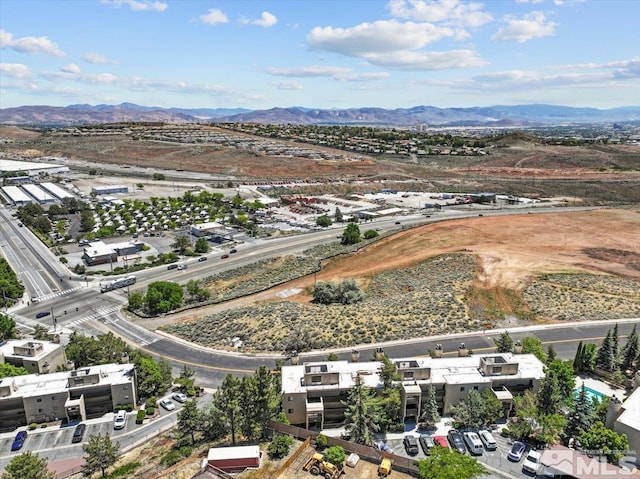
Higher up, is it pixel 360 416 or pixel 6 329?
pixel 360 416

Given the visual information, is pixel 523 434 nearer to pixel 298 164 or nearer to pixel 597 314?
pixel 597 314

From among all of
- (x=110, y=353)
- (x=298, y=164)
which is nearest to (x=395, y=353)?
(x=110, y=353)

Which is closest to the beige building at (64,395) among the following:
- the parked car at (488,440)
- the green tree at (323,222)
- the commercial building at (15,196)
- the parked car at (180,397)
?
the parked car at (180,397)

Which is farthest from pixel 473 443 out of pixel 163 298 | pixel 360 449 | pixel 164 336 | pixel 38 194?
pixel 38 194

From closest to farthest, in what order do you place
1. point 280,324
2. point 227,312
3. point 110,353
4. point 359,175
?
point 110,353 → point 280,324 → point 227,312 → point 359,175

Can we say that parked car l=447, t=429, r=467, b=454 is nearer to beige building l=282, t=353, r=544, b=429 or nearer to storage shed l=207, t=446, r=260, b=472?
beige building l=282, t=353, r=544, b=429

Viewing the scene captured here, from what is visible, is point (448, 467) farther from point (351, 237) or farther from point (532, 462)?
point (351, 237)

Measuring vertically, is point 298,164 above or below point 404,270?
above
